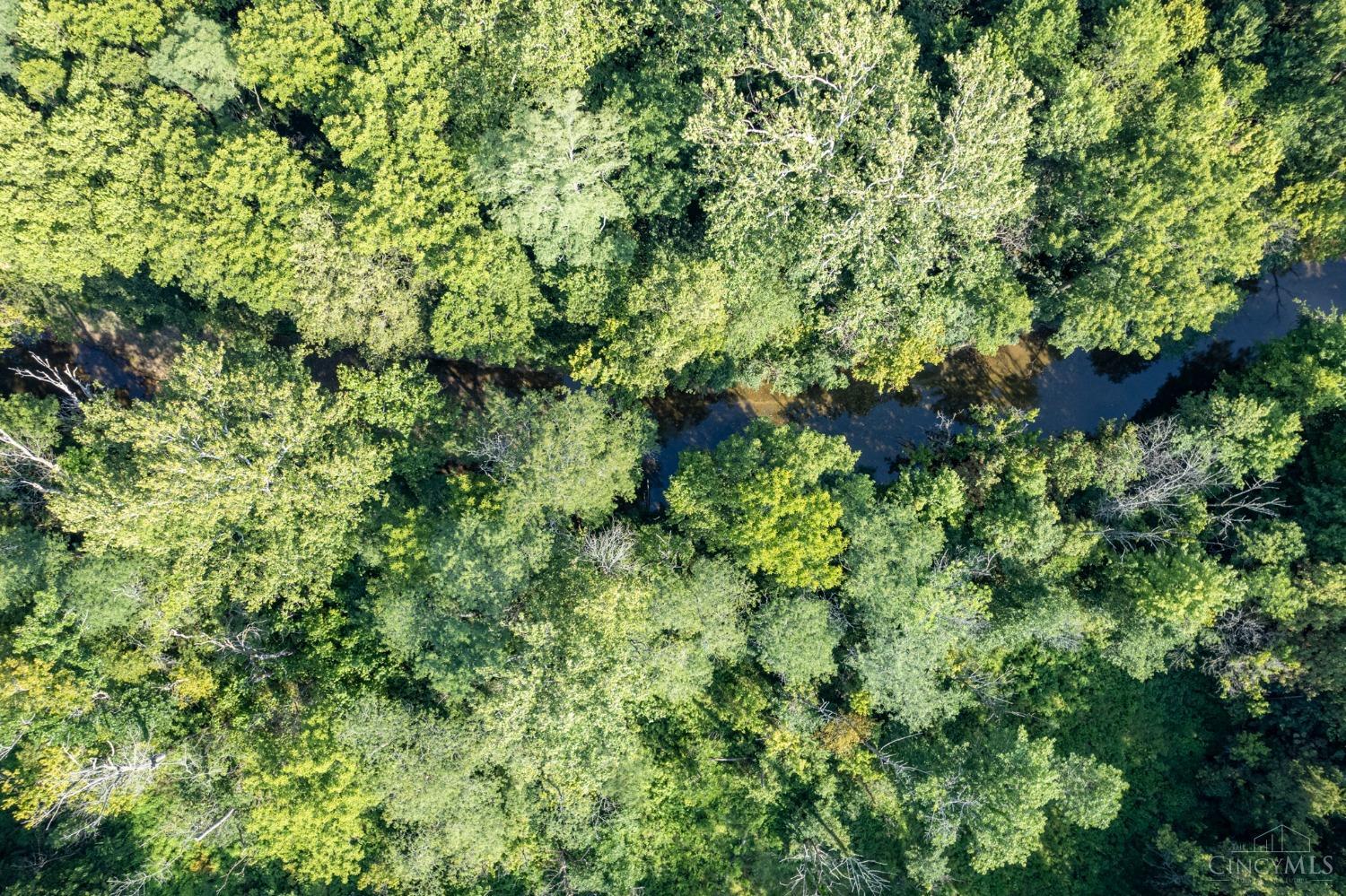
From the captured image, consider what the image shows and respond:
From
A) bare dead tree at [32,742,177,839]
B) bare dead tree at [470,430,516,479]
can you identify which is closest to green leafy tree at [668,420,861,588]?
bare dead tree at [470,430,516,479]

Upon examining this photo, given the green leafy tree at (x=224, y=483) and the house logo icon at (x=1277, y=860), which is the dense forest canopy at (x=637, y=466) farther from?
the house logo icon at (x=1277, y=860)

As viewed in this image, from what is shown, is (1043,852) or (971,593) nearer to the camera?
(971,593)

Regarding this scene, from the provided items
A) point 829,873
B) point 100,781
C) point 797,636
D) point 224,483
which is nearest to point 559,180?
point 224,483

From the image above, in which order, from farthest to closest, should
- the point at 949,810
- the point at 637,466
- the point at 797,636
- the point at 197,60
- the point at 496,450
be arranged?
the point at 637,466
the point at 496,450
the point at 949,810
the point at 797,636
the point at 197,60

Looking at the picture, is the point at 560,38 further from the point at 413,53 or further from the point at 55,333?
the point at 55,333

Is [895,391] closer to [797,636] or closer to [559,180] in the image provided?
[797,636]

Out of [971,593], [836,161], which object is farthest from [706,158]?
[971,593]

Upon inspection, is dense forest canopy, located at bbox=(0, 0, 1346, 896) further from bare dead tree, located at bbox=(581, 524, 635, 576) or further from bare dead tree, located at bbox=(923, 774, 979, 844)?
bare dead tree, located at bbox=(581, 524, 635, 576)
